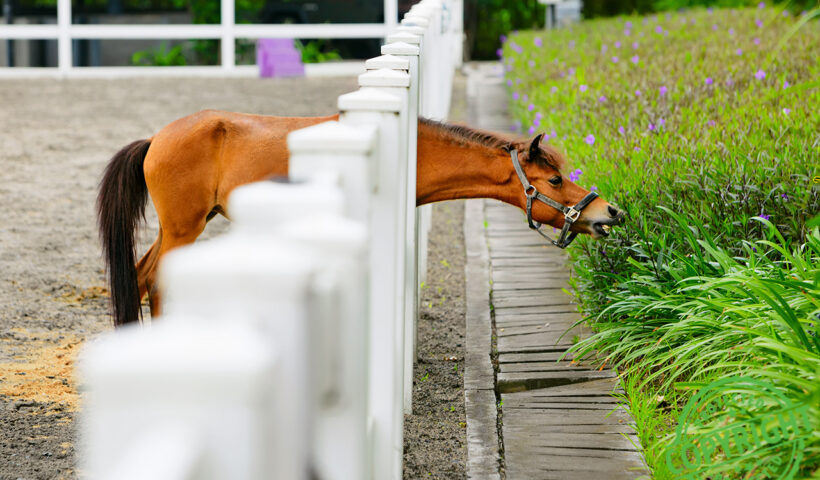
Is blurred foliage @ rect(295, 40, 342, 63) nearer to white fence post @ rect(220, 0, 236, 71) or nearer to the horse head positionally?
white fence post @ rect(220, 0, 236, 71)

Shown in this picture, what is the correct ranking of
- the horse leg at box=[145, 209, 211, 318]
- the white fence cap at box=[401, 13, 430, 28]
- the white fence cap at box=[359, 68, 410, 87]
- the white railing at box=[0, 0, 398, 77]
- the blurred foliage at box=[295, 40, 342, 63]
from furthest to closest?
the blurred foliage at box=[295, 40, 342, 63], the white railing at box=[0, 0, 398, 77], the white fence cap at box=[401, 13, 430, 28], the horse leg at box=[145, 209, 211, 318], the white fence cap at box=[359, 68, 410, 87]

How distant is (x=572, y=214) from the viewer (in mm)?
4145

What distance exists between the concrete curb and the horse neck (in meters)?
0.74

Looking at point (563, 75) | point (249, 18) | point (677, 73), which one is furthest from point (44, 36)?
point (677, 73)

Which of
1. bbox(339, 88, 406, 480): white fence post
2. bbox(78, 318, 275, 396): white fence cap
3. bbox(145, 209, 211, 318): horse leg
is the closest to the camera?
bbox(78, 318, 275, 396): white fence cap

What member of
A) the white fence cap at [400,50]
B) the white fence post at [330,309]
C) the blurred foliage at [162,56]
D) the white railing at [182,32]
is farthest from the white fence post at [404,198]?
the blurred foliage at [162,56]

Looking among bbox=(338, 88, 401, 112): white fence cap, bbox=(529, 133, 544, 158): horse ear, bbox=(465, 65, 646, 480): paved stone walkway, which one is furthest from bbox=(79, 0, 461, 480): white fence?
bbox=(529, 133, 544, 158): horse ear

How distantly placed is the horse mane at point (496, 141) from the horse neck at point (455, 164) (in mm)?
12

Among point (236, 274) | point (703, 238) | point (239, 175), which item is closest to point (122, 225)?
point (239, 175)

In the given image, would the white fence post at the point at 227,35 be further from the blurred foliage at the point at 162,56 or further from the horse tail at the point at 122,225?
the horse tail at the point at 122,225

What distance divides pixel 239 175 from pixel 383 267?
1.88 meters

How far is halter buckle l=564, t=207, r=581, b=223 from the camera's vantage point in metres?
4.14

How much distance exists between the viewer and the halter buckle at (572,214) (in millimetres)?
4136

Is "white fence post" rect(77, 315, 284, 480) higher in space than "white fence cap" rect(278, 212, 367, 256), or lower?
lower
